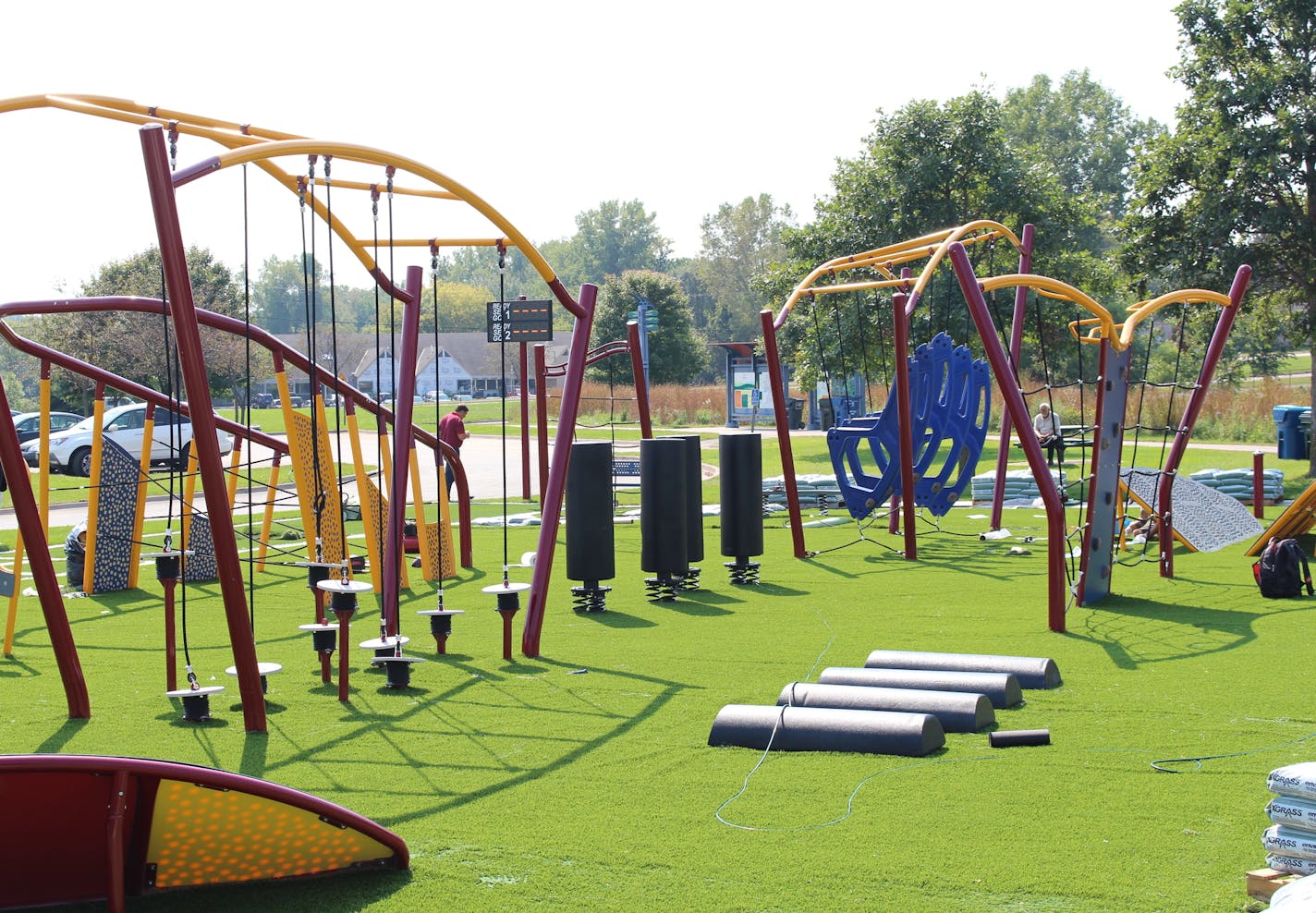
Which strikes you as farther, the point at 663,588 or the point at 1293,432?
the point at 1293,432

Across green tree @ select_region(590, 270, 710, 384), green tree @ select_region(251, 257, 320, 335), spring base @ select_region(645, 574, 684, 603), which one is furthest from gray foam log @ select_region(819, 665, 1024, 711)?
green tree @ select_region(251, 257, 320, 335)

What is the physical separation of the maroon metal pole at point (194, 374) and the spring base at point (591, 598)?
461cm

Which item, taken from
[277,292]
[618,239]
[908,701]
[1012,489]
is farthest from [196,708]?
[277,292]

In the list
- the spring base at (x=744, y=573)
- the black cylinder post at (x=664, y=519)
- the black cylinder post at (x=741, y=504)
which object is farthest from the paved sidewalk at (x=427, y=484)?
the spring base at (x=744, y=573)

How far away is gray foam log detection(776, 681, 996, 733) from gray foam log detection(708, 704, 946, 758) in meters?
0.17

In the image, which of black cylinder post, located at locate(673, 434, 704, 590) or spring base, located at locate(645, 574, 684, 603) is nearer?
spring base, located at locate(645, 574, 684, 603)

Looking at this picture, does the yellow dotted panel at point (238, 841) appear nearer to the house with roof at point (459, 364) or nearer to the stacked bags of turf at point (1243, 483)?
the stacked bags of turf at point (1243, 483)

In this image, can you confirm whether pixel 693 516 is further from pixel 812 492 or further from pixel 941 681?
pixel 812 492

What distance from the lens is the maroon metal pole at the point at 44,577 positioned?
7543 millimetres

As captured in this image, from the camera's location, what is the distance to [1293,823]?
4.48 meters

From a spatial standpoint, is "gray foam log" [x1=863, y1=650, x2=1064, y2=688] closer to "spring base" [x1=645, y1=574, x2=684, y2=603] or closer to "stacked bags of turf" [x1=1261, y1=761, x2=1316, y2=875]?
"stacked bags of turf" [x1=1261, y1=761, x2=1316, y2=875]

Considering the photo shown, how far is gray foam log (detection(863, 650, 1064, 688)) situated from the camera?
307 inches

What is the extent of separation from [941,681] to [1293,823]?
2986 millimetres

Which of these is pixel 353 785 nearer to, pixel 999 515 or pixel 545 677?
pixel 545 677
